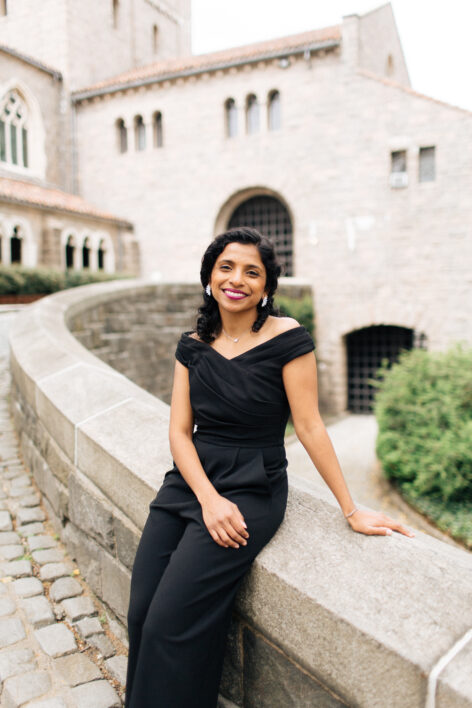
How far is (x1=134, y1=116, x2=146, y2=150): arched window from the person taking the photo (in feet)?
62.6

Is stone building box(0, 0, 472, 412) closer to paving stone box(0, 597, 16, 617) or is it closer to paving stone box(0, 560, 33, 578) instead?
paving stone box(0, 560, 33, 578)

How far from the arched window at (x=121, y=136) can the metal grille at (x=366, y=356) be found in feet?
34.7

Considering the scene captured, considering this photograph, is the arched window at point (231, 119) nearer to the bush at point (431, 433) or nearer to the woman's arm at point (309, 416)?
the bush at point (431, 433)

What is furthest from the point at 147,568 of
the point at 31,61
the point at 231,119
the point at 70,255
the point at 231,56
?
the point at 31,61

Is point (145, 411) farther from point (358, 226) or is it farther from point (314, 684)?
point (358, 226)

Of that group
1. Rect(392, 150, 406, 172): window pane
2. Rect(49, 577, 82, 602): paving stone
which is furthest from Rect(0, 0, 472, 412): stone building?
Rect(49, 577, 82, 602): paving stone

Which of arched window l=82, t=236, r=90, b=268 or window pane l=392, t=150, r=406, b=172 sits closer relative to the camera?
window pane l=392, t=150, r=406, b=172

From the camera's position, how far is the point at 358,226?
1592cm

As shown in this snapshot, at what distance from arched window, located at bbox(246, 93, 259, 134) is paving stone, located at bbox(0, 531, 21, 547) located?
53.7ft

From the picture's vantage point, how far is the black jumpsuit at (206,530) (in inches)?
59.2

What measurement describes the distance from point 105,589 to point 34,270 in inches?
435

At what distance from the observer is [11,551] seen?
2984 mm

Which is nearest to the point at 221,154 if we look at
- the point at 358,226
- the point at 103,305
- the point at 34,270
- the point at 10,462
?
the point at 358,226

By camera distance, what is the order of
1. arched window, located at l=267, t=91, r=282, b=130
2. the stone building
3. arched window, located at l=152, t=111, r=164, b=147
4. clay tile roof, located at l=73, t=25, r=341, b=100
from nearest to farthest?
the stone building < clay tile roof, located at l=73, t=25, r=341, b=100 < arched window, located at l=267, t=91, r=282, b=130 < arched window, located at l=152, t=111, r=164, b=147
